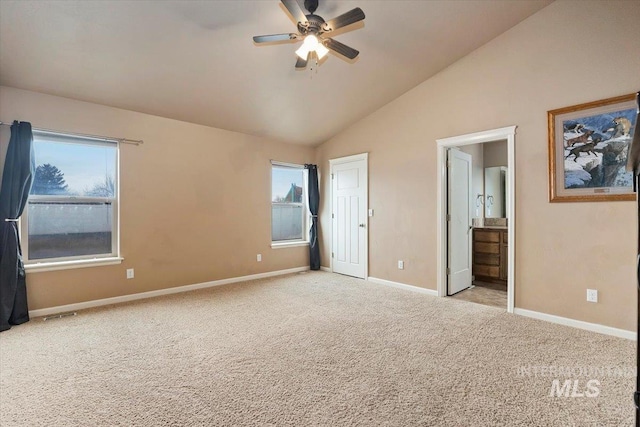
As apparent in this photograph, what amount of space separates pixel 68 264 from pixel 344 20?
3940 mm

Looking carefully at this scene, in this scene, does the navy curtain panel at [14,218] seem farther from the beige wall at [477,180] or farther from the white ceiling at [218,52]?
the beige wall at [477,180]

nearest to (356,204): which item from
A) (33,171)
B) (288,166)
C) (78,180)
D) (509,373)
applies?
(288,166)

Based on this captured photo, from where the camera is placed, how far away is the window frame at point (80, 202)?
3.45 meters

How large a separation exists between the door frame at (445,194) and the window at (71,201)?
4252 mm

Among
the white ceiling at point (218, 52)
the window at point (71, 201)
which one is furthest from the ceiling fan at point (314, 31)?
the window at point (71, 201)

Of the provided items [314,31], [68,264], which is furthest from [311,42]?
[68,264]

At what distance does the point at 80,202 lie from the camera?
3785 millimetres

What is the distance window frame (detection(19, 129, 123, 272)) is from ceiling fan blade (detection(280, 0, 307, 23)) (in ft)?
9.54

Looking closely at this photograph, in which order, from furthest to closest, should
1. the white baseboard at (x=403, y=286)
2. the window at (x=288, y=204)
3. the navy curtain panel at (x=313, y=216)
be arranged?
the navy curtain panel at (x=313, y=216) < the window at (x=288, y=204) < the white baseboard at (x=403, y=286)

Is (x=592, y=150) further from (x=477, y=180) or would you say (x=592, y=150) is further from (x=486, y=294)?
(x=477, y=180)

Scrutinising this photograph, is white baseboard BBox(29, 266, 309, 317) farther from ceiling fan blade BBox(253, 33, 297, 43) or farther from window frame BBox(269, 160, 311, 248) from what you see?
ceiling fan blade BBox(253, 33, 297, 43)

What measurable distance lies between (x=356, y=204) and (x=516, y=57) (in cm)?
293

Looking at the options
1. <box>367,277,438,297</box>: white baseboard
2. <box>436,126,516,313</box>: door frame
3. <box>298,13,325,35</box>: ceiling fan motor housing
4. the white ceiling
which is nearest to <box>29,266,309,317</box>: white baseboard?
<box>367,277,438,297</box>: white baseboard

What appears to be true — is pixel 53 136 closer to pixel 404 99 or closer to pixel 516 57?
pixel 404 99
